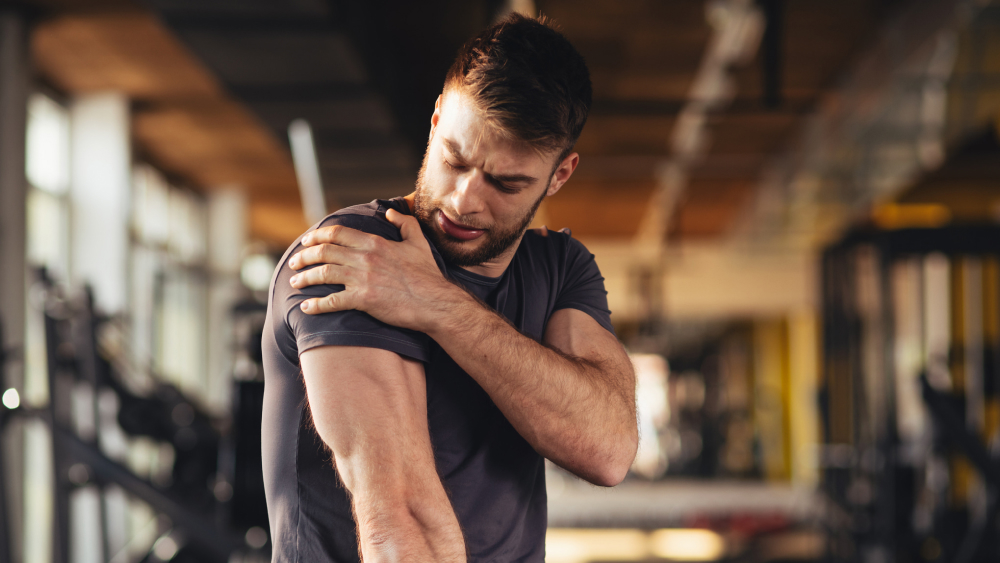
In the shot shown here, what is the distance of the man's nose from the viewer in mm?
1141

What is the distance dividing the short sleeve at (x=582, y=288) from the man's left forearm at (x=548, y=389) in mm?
99

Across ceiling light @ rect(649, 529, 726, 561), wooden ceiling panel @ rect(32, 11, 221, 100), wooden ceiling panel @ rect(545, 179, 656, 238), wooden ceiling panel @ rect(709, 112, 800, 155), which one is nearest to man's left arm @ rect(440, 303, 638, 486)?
wooden ceiling panel @ rect(32, 11, 221, 100)

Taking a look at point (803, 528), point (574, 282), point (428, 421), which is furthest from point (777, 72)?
point (803, 528)

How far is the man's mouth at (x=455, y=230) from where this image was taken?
118cm

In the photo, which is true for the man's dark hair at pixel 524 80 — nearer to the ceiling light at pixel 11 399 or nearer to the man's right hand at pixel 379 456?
the man's right hand at pixel 379 456

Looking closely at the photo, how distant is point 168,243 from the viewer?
8938 mm

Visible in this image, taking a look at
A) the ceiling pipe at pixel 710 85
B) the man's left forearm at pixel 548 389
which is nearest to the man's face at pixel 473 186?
the man's left forearm at pixel 548 389

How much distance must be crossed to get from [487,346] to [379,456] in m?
0.19

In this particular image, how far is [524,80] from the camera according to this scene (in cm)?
110

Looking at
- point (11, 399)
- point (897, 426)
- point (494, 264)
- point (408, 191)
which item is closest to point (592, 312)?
point (494, 264)

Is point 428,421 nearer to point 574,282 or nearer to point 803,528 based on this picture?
point 574,282

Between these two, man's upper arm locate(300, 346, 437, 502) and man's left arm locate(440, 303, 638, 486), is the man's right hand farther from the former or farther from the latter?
man's left arm locate(440, 303, 638, 486)

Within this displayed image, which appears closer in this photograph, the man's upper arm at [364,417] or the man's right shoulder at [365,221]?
the man's upper arm at [364,417]

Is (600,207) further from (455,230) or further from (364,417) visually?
(364,417)
